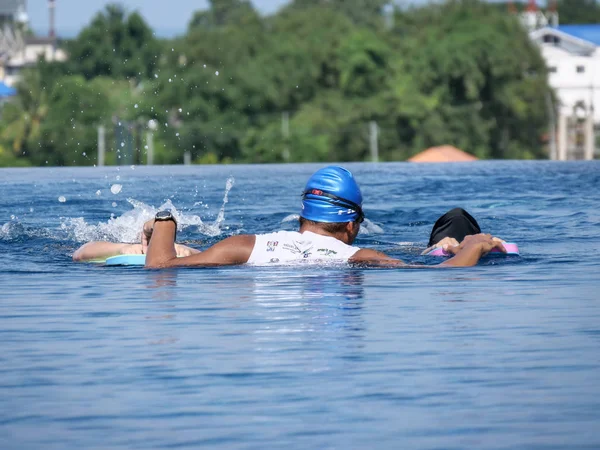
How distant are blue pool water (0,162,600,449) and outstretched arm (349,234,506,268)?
139mm

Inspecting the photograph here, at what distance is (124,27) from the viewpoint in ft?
328

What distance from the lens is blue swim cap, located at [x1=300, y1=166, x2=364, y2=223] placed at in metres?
10.1

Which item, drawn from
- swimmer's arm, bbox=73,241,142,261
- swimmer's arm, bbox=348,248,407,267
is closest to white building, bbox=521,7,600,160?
swimmer's arm, bbox=73,241,142,261

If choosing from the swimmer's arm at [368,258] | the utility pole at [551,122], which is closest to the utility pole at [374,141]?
the utility pole at [551,122]

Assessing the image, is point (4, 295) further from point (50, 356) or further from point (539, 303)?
point (539, 303)

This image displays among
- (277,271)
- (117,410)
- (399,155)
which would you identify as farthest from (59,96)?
(117,410)

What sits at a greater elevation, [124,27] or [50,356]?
[124,27]

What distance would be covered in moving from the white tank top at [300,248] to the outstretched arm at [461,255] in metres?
0.10

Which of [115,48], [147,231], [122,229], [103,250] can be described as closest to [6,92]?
[115,48]

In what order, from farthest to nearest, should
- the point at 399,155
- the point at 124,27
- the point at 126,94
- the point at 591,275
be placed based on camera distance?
the point at 124,27 < the point at 126,94 < the point at 399,155 < the point at 591,275

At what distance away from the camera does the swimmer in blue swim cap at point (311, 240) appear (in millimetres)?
10164

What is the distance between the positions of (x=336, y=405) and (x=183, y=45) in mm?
76376

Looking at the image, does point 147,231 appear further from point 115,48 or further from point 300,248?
point 115,48

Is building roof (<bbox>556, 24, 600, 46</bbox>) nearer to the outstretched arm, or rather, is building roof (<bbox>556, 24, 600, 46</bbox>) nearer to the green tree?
the green tree
